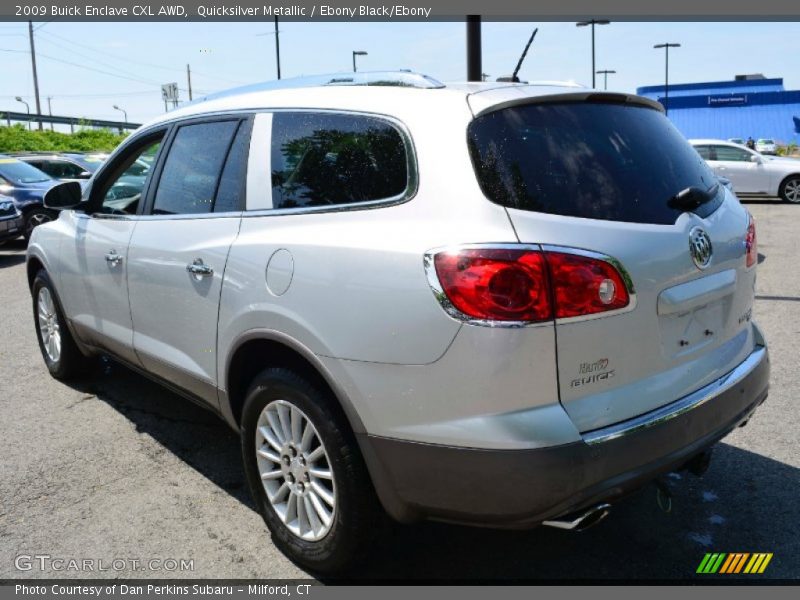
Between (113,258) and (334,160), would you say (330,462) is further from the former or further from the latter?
(113,258)

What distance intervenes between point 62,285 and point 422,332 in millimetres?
3363

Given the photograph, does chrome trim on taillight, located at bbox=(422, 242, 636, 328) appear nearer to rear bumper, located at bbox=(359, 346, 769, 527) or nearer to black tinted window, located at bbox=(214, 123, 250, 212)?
rear bumper, located at bbox=(359, 346, 769, 527)

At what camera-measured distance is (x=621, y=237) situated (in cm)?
248

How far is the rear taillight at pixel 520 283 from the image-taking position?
232cm

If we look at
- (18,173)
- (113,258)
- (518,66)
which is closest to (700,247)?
(518,66)

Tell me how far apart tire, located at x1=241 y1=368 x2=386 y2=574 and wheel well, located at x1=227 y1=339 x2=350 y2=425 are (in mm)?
34

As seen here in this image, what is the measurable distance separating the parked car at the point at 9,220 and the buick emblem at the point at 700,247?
12.7 metres

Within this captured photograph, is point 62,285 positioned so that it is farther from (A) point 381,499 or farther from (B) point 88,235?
(A) point 381,499

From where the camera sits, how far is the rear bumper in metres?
2.33

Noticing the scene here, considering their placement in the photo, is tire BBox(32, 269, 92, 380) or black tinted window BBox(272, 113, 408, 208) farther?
tire BBox(32, 269, 92, 380)

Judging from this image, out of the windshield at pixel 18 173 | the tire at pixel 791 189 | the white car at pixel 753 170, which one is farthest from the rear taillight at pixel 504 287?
the tire at pixel 791 189

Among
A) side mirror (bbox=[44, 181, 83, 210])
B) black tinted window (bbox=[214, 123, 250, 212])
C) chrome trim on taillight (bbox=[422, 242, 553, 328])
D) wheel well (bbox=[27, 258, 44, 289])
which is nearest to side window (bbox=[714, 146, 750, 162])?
wheel well (bbox=[27, 258, 44, 289])

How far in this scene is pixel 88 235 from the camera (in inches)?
176

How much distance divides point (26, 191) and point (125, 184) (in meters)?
11.3
